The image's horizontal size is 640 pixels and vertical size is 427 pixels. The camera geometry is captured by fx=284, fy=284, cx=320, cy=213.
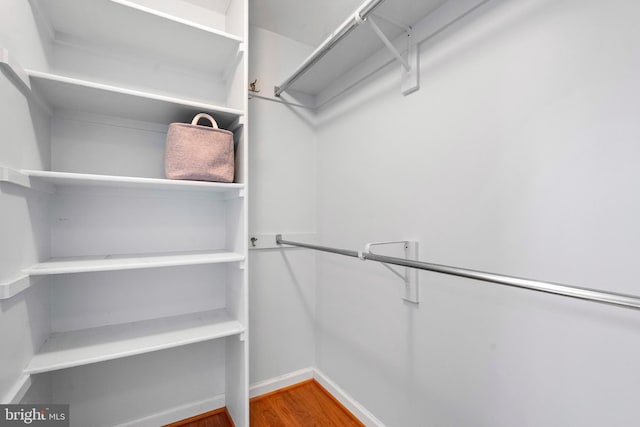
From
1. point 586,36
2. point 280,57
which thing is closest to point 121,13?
point 280,57

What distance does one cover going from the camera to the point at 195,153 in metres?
1.32

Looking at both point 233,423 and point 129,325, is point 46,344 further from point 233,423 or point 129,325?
point 233,423

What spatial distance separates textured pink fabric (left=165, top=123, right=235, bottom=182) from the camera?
51.1 inches

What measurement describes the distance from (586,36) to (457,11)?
508mm

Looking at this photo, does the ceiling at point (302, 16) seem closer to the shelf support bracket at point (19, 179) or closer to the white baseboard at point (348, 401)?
the shelf support bracket at point (19, 179)

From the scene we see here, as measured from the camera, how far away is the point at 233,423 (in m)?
1.58

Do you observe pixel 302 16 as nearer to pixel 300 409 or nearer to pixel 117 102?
pixel 117 102

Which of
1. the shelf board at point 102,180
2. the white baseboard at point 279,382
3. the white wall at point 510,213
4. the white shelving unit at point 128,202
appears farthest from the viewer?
the white baseboard at point 279,382

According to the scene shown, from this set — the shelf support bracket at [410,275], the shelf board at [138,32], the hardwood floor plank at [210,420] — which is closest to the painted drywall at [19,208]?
the shelf board at [138,32]

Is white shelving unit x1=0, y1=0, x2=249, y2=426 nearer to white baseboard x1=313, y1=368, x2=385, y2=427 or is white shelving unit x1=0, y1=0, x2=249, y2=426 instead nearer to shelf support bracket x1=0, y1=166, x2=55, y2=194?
shelf support bracket x1=0, y1=166, x2=55, y2=194

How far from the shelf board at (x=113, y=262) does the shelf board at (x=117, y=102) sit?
70 centimetres

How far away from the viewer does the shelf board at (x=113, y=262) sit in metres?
1.07

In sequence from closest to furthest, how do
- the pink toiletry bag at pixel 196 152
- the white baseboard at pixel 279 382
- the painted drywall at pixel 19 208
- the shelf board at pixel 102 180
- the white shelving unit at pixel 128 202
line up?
the painted drywall at pixel 19 208 < the shelf board at pixel 102 180 < the white shelving unit at pixel 128 202 < the pink toiletry bag at pixel 196 152 < the white baseboard at pixel 279 382

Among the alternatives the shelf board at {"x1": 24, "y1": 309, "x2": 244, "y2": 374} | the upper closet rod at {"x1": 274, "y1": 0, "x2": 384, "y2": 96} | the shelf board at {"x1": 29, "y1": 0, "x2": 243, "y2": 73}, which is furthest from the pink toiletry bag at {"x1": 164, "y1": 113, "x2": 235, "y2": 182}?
the shelf board at {"x1": 24, "y1": 309, "x2": 244, "y2": 374}
